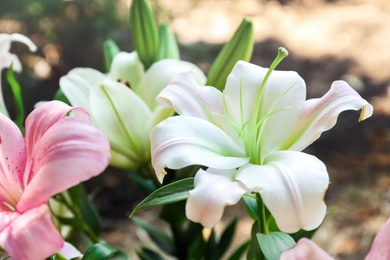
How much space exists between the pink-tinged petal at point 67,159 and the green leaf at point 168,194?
0.23ft

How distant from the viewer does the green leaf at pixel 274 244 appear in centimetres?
35

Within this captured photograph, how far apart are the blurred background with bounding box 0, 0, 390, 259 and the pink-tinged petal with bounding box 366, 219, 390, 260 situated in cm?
109

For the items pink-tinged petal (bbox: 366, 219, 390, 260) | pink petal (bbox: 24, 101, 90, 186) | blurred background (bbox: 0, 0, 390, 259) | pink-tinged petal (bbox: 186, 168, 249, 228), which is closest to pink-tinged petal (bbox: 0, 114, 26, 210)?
pink petal (bbox: 24, 101, 90, 186)

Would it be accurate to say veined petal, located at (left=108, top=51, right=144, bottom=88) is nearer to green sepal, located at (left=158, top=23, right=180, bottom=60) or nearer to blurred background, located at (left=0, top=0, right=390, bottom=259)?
green sepal, located at (left=158, top=23, right=180, bottom=60)

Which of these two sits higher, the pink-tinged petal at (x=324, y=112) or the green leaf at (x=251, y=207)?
the pink-tinged petal at (x=324, y=112)

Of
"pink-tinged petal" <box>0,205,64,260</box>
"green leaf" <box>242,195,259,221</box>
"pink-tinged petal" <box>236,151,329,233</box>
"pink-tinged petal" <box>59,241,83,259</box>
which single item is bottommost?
"green leaf" <box>242,195,259,221</box>

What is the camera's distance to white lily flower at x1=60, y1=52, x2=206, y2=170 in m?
0.50

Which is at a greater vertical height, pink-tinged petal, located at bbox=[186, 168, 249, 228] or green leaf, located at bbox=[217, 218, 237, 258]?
pink-tinged petal, located at bbox=[186, 168, 249, 228]

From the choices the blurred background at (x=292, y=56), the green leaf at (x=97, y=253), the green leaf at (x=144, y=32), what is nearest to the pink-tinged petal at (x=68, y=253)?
the green leaf at (x=97, y=253)

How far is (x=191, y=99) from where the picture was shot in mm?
404

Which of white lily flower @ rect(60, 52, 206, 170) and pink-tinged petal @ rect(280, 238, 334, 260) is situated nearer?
pink-tinged petal @ rect(280, 238, 334, 260)

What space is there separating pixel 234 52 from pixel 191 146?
16cm

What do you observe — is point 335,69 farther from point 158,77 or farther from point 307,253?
point 307,253

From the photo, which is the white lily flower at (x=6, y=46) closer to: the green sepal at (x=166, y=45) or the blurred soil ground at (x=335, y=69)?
the green sepal at (x=166, y=45)
